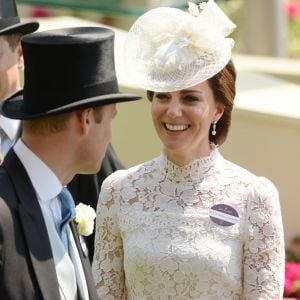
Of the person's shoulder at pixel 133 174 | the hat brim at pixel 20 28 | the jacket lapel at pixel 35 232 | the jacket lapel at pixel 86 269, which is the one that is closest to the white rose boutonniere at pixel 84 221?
the jacket lapel at pixel 86 269

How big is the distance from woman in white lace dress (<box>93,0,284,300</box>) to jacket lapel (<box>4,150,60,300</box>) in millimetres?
1040

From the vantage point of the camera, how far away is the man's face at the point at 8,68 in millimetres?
5801

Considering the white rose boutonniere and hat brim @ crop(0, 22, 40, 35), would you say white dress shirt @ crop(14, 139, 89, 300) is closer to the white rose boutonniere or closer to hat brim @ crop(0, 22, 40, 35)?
the white rose boutonniere

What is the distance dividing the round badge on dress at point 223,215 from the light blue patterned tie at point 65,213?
2.98 ft

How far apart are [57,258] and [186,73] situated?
47.5 inches

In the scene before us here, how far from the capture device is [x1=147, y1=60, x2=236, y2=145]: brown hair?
197 inches

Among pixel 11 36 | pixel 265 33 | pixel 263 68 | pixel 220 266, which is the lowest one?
pixel 265 33

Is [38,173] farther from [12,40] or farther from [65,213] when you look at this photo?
[12,40]

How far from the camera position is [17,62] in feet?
19.5

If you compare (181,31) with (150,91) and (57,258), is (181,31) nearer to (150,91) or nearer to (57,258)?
(150,91)

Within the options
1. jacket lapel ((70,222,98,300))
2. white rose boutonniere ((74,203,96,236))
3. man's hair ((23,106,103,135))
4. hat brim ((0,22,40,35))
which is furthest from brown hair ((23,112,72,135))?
hat brim ((0,22,40,35))

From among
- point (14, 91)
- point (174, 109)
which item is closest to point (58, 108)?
point (174, 109)

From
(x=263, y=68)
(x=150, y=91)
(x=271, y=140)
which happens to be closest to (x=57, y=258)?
(x=150, y=91)

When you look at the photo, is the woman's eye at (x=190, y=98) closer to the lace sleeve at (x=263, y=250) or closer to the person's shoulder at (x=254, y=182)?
the person's shoulder at (x=254, y=182)
